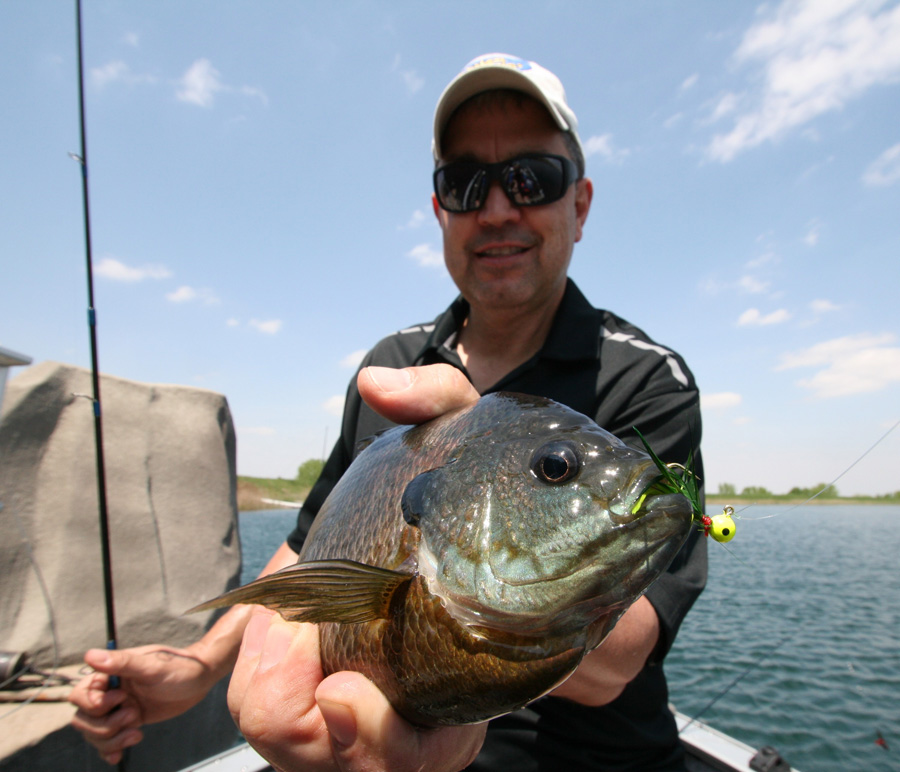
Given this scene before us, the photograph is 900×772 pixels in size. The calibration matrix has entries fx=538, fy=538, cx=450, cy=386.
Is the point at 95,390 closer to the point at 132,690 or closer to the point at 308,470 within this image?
the point at 132,690

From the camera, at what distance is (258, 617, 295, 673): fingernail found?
1.55 m

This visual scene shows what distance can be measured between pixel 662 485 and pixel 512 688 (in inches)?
20.3

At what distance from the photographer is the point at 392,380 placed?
1675mm

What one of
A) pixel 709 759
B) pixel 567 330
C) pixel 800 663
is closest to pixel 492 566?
pixel 567 330

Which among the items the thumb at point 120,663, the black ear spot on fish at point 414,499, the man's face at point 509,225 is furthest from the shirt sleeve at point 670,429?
the thumb at point 120,663

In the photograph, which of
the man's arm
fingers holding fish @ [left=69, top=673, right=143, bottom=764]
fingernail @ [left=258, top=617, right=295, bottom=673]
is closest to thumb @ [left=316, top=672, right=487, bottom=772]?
fingernail @ [left=258, top=617, right=295, bottom=673]

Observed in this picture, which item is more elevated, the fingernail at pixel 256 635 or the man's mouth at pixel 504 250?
the man's mouth at pixel 504 250

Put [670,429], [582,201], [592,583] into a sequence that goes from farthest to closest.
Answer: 1. [582,201]
2. [670,429]
3. [592,583]

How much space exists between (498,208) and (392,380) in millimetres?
1487

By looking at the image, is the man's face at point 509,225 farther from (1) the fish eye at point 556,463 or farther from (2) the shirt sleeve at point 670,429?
(1) the fish eye at point 556,463

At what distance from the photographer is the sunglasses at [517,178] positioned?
2.73m

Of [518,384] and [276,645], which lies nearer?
[276,645]

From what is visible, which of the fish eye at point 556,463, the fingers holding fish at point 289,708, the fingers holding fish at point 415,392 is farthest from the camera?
the fingers holding fish at point 415,392

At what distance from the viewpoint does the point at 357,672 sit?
1353 mm
